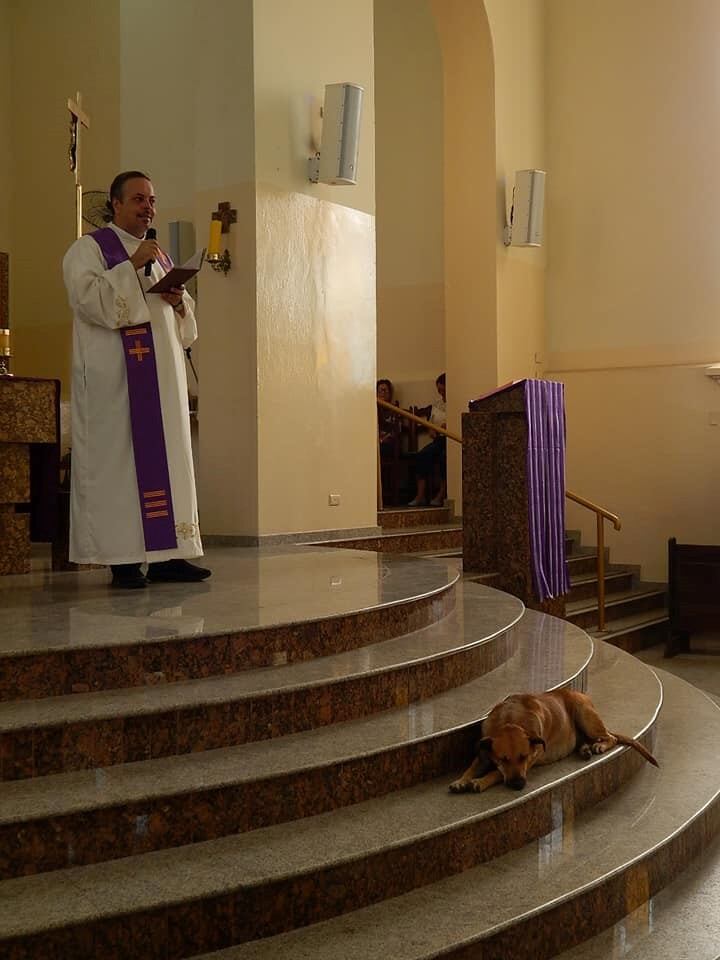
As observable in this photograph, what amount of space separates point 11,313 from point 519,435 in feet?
21.2

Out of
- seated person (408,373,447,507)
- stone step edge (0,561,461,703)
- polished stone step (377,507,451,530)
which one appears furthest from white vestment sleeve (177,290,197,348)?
seated person (408,373,447,507)

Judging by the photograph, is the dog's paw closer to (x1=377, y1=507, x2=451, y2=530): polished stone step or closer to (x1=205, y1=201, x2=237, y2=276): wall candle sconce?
(x1=205, y1=201, x2=237, y2=276): wall candle sconce

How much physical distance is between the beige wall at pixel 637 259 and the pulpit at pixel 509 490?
3545 mm

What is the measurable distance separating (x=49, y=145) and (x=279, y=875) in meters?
9.95

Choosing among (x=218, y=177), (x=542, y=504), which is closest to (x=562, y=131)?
(x=218, y=177)

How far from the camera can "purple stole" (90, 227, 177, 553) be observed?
192 inches

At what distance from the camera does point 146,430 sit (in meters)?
4.91

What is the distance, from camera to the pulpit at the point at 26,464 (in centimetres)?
522

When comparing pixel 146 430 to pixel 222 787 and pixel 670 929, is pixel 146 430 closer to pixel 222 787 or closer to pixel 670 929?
pixel 222 787

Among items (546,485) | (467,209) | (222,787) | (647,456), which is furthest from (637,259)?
(222,787)

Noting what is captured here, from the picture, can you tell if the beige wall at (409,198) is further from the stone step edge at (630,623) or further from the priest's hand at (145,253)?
the priest's hand at (145,253)

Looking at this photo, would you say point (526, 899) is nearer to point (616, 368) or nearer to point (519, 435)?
point (519, 435)

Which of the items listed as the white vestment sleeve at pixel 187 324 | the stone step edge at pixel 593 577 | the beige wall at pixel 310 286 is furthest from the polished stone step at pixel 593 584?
the white vestment sleeve at pixel 187 324

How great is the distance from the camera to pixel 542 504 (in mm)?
6973
